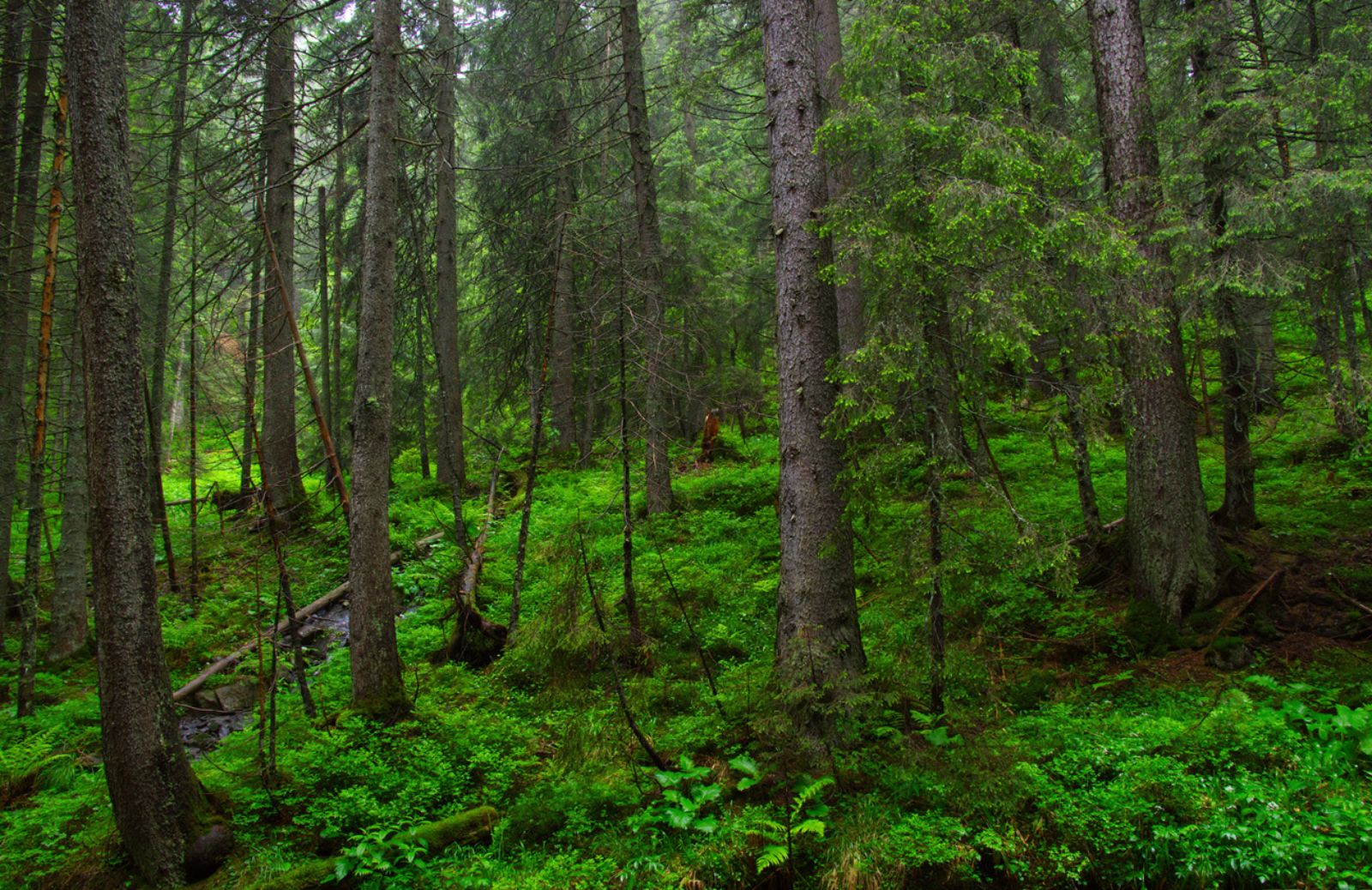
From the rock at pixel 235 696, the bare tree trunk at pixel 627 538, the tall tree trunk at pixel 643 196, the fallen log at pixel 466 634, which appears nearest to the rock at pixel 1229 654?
the bare tree trunk at pixel 627 538

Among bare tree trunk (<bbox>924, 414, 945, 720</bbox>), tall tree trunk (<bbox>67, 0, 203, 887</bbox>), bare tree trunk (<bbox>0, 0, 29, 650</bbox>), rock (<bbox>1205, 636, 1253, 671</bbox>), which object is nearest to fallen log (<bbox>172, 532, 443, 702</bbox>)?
tall tree trunk (<bbox>67, 0, 203, 887</bbox>)

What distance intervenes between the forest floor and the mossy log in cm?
11

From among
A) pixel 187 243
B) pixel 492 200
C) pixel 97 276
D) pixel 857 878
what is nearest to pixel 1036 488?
pixel 857 878

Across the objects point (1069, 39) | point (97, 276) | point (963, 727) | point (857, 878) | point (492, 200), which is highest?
point (492, 200)

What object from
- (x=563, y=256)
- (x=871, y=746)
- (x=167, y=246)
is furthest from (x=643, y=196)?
(x=871, y=746)

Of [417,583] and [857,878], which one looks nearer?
[857,878]

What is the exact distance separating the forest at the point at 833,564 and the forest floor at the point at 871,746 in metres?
0.04

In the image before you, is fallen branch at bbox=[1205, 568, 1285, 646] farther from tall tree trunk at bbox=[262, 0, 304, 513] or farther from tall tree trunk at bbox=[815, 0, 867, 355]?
tall tree trunk at bbox=[262, 0, 304, 513]

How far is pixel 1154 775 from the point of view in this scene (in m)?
4.75

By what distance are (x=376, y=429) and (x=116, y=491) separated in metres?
2.26

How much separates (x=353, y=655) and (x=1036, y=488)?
9.18m

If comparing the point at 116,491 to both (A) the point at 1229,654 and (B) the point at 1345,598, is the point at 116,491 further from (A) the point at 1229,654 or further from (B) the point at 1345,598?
(B) the point at 1345,598

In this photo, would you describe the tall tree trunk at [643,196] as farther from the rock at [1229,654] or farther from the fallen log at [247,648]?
the rock at [1229,654]

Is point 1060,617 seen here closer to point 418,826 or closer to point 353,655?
point 418,826
